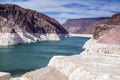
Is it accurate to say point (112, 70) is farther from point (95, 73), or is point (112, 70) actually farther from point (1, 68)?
point (1, 68)

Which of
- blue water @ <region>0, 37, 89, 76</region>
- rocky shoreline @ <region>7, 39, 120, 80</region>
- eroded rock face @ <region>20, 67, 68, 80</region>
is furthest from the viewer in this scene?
blue water @ <region>0, 37, 89, 76</region>

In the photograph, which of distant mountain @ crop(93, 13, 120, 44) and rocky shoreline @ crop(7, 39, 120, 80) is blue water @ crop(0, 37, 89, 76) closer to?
distant mountain @ crop(93, 13, 120, 44)

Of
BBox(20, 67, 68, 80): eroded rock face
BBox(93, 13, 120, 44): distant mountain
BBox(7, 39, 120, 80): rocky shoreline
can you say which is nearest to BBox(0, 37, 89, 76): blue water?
BBox(93, 13, 120, 44): distant mountain

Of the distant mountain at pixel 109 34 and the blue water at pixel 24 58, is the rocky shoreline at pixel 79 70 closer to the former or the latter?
the distant mountain at pixel 109 34

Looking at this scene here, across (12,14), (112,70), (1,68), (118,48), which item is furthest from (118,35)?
(12,14)

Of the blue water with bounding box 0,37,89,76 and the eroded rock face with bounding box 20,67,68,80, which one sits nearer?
the eroded rock face with bounding box 20,67,68,80

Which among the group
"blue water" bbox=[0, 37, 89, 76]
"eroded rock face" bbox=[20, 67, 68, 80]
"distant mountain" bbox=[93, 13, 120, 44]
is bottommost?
"blue water" bbox=[0, 37, 89, 76]

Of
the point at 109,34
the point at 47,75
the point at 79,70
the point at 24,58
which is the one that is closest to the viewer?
the point at 79,70

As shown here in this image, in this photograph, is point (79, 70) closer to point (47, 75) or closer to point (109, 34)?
point (47, 75)

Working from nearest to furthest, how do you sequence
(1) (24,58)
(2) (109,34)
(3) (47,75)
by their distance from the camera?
(3) (47,75) → (2) (109,34) → (1) (24,58)

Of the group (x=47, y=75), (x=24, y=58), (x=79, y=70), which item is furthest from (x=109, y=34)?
(x=24, y=58)

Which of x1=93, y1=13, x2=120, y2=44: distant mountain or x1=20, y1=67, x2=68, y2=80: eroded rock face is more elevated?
x1=93, y1=13, x2=120, y2=44: distant mountain
